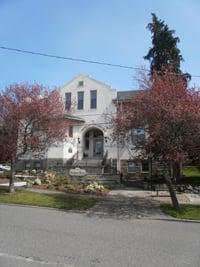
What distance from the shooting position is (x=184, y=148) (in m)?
18.7

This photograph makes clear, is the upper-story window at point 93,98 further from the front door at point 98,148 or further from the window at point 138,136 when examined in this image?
the window at point 138,136

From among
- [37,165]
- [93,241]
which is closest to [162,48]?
[37,165]

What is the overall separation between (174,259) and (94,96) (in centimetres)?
3109

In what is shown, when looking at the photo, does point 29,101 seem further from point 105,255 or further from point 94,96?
point 94,96

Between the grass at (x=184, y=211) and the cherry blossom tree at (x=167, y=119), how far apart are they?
51 centimetres

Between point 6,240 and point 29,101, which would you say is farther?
point 29,101

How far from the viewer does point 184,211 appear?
732 inches

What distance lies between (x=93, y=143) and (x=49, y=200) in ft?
66.6

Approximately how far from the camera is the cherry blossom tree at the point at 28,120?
22.1 m

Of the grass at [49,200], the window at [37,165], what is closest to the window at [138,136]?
the grass at [49,200]

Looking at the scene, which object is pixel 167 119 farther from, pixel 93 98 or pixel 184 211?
pixel 93 98

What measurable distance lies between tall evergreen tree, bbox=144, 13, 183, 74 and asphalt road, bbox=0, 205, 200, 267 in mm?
20644

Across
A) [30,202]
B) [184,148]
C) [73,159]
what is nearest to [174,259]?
[184,148]

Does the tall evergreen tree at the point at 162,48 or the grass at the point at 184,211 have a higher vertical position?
the tall evergreen tree at the point at 162,48
